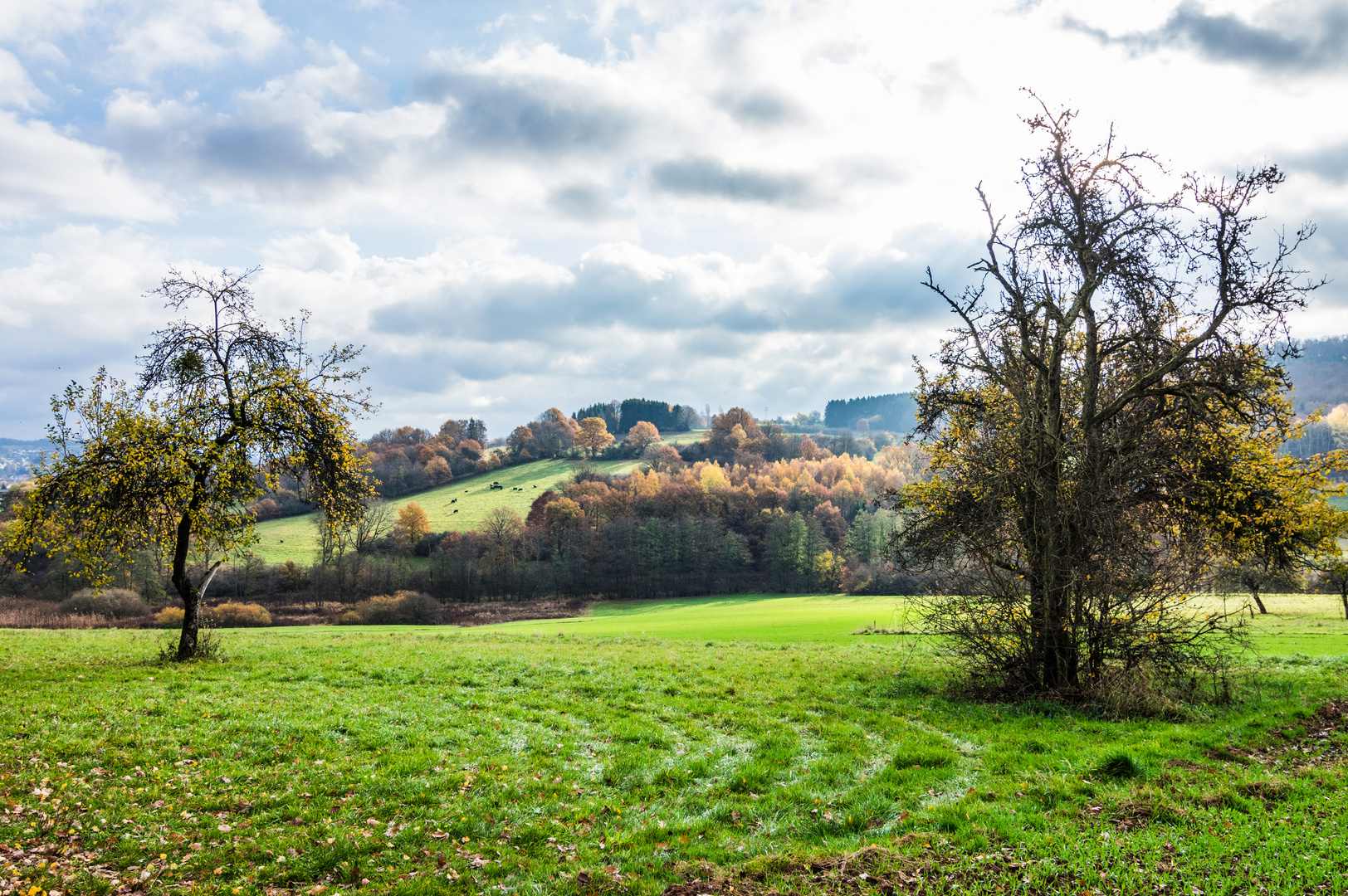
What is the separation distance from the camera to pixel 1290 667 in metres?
17.4

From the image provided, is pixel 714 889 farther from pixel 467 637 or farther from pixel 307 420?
pixel 467 637

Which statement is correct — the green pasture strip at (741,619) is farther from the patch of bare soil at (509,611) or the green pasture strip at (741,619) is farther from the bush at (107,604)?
the bush at (107,604)

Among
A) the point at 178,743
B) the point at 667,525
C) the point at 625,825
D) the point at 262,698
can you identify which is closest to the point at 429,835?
the point at 625,825

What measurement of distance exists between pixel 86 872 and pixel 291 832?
1.81 metres

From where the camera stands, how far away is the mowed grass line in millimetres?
6551

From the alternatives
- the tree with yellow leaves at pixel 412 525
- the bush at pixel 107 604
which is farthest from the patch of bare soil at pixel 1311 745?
the tree with yellow leaves at pixel 412 525

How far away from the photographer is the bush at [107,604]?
45.1m

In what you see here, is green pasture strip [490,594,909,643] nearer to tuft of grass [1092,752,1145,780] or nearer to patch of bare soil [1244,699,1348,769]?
tuft of grass [1092,752,1145,780]

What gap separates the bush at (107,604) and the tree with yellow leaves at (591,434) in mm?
99285

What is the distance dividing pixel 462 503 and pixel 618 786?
102587 mm

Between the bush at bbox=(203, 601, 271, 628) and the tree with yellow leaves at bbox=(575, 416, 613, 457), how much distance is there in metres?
94.4

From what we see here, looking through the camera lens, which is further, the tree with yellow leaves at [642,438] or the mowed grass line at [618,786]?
the tree with yellow leaves at [642,438]

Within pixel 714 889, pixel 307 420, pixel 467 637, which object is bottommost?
pixel 467 637

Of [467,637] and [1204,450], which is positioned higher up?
[1204,450]
